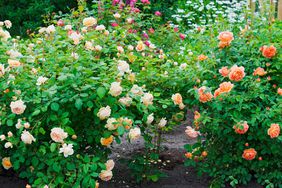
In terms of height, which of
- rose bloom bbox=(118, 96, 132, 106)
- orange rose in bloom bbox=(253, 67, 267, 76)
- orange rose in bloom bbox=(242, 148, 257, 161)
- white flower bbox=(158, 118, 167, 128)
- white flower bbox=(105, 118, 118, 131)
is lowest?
orange rose in bloom bbox=(242, 148, 257, 161)

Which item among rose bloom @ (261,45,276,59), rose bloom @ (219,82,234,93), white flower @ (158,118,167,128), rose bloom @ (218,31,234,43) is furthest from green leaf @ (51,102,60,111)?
rose bloom @ (261,45,276,59)

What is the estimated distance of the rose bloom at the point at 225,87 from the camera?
3.28 m

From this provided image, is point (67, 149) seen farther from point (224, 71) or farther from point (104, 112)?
point (224, 71)

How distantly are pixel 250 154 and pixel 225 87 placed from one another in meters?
0.49

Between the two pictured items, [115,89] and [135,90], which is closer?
[115,89]

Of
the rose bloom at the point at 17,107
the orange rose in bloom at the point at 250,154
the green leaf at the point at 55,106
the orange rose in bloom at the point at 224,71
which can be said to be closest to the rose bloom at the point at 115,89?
the green leaf at the point at 55,106

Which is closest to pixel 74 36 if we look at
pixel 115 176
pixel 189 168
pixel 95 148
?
pixel 95 148

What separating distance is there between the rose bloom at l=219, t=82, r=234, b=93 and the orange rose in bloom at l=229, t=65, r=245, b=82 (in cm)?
6

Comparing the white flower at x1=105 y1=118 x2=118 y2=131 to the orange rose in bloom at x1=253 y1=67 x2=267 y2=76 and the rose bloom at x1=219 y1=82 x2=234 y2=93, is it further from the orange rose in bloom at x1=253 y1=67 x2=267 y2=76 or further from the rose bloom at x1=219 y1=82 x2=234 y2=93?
the orange rose in bloom at x1=253 y1=67 x2=267 y2=76

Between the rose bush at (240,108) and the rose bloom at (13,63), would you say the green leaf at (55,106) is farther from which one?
the rose bush at (240,108)

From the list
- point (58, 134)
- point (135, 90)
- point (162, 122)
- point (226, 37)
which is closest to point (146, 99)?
point (135, 90)

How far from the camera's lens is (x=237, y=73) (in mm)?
3303

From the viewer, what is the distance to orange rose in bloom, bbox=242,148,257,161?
11.2 feet

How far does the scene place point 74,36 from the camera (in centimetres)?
338
